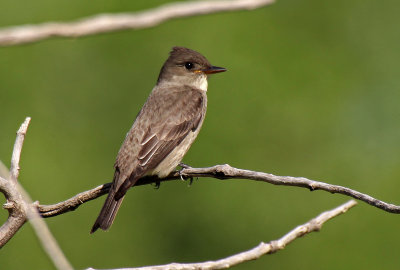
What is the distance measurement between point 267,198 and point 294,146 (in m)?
0.93

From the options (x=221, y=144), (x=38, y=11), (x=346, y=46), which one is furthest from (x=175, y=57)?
(x=346, y=46)

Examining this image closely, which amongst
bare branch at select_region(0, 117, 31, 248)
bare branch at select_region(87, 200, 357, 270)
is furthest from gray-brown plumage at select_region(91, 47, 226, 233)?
bare branch at select_region(87, 200, 357, 270)

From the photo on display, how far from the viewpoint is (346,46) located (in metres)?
9.83

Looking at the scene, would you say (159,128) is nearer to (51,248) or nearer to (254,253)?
(254,253)

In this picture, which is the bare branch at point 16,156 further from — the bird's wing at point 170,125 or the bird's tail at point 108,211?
the bird's wing at point 170,125

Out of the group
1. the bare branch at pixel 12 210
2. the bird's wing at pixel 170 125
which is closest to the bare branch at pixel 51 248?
the bare branch at pixel 12 210

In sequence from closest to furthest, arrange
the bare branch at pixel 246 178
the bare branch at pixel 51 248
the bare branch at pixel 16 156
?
the bare branch at pixel 51 248 < the bare branch at pixel 246 178 < the bare branch at pixel 16 156

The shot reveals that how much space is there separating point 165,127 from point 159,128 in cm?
5

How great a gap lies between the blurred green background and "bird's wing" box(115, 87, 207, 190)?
182 cm

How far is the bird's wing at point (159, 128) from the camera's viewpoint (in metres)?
5.30

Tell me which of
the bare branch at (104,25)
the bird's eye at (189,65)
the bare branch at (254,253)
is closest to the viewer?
the bare branch at (104,25)

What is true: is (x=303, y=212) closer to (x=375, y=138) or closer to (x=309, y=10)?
(x=375, y=138)

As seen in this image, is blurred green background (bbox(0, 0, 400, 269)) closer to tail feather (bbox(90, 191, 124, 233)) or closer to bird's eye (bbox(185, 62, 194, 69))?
bird's eye (bbox(185, 62, 194, 69))

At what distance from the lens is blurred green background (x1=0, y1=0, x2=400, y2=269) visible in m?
7.86
